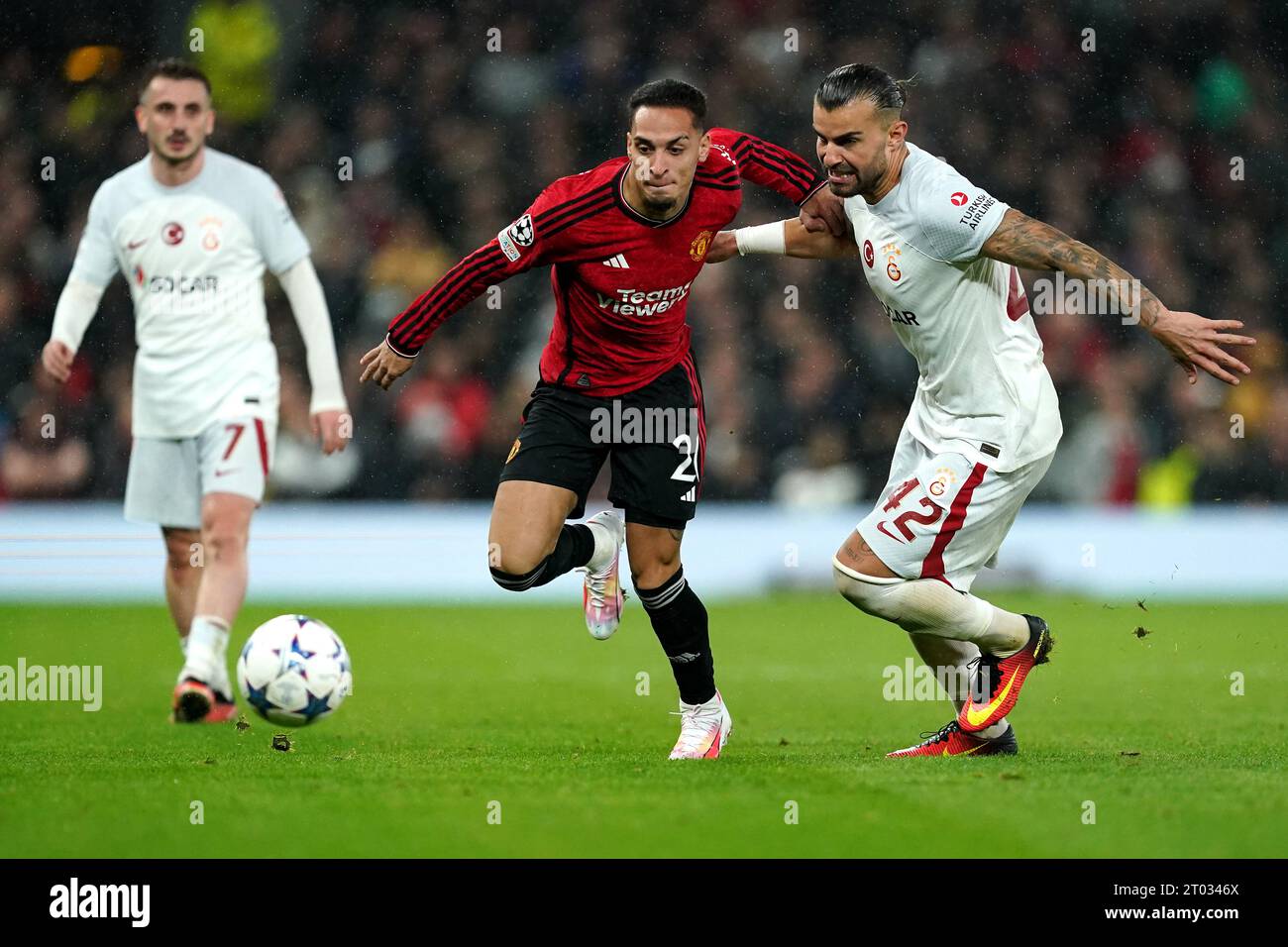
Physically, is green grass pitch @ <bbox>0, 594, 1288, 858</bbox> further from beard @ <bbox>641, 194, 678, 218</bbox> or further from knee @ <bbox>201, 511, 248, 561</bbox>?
beard @ <bbox>641, 194, 678, 218</bbox>

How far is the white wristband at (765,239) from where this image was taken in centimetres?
602

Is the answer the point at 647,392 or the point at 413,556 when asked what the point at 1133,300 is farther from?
the point at 413,556

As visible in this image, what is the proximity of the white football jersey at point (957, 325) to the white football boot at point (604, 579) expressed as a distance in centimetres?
143

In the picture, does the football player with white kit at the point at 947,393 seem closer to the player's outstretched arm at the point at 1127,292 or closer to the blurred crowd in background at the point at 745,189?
the player's outstretched arm at the point at 1127,292

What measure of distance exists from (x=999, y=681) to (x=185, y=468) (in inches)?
138

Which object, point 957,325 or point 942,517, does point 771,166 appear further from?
point 942,517

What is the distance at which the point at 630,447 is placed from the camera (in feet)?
19.8

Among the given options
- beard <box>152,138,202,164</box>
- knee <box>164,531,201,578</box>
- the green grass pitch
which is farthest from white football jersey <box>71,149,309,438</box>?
the green grass pitch

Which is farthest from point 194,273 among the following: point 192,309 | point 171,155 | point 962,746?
point 962,746

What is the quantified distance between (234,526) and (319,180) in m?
7.37

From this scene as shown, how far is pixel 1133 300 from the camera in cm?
500

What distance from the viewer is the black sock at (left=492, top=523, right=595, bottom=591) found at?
600cm
